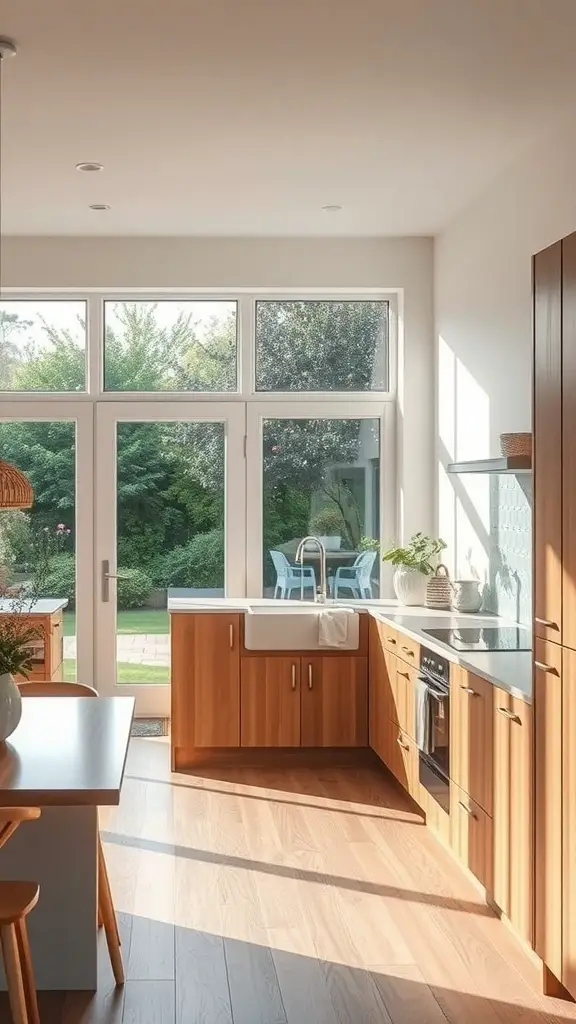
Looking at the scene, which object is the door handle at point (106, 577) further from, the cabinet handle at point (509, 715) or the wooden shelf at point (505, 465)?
the cabinet handle at point (509, 715)

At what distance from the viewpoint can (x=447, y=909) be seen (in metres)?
3.83

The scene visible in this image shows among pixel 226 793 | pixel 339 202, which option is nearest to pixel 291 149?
pixel 339 202

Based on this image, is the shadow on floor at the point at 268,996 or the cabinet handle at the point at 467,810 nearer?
the shadow on floor at the point at 268,996

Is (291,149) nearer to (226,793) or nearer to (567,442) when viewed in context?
(567,442)

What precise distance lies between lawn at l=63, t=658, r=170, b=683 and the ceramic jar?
2.07 m

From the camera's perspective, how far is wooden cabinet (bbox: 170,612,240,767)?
5.67 meters

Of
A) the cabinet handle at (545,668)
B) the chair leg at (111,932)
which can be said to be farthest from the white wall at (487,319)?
the chair leg at (111,932)

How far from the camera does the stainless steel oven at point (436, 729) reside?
4254 millimetres

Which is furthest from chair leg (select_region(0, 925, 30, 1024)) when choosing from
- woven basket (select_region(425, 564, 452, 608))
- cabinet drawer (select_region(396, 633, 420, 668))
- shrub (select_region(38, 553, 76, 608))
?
shrub (select_region(38, 553, 76, 608))

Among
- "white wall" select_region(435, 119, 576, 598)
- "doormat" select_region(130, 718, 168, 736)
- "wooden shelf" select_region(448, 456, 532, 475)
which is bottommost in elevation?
"doormat" select_region(130, 718, 168, 736)

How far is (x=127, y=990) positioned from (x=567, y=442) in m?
2.12

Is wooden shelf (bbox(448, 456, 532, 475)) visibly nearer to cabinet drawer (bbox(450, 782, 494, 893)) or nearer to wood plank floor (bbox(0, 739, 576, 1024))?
cabinet drawer (bbox(450, 782, 494, 893))

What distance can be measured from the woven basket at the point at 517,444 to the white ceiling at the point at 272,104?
1310 millimetres

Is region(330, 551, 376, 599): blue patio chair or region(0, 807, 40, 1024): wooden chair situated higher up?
→ region(330, 551, 376, 599): blue patio chair
